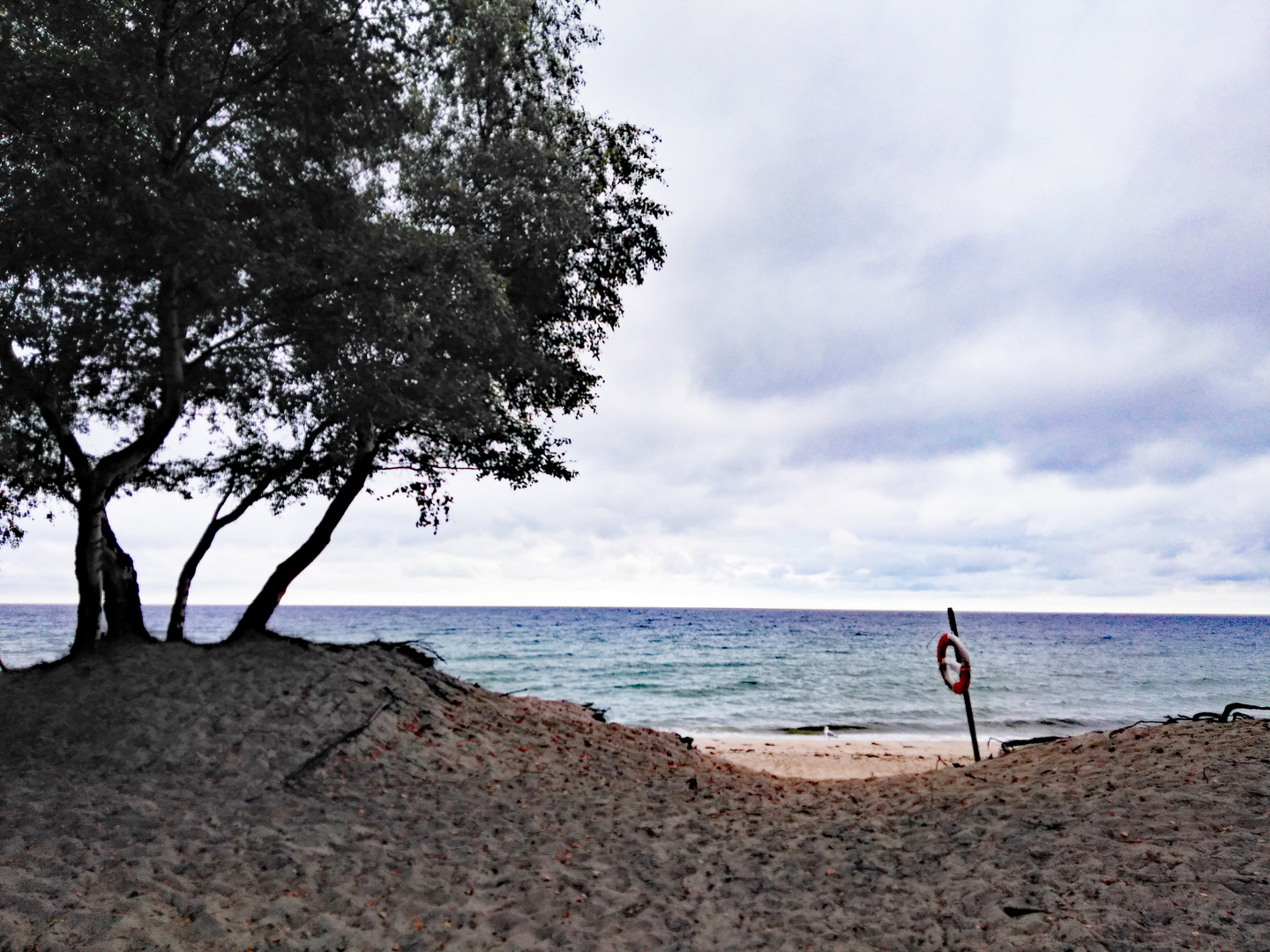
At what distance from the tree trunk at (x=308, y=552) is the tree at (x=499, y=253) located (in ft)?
0.10

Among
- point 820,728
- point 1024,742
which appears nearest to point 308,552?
point 1024,742

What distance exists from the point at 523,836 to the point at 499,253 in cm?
898

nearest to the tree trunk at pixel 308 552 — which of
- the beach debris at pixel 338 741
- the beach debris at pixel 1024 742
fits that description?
the beach debris at pixel 338 741

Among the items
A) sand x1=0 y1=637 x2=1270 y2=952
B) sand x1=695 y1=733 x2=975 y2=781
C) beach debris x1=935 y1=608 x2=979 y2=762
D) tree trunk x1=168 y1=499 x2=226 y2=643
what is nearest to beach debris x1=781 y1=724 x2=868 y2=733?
sand x1=695 y1=733 x2=975 y2=781

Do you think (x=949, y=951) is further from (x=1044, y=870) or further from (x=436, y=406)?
(x=436, y=406)

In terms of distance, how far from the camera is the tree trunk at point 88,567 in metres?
11.3

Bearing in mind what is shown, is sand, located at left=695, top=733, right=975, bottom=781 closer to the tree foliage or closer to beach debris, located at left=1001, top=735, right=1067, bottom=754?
beach debris, located at left=1001, top=735, right=1067, bottom=754

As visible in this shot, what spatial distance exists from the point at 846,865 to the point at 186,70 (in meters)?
12.5

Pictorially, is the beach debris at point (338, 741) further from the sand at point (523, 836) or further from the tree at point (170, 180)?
the tree at point (170, 180)

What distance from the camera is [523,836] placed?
825cm

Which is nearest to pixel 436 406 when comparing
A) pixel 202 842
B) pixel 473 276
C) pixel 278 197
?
pixel 473 276

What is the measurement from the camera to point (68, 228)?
9.07 metres

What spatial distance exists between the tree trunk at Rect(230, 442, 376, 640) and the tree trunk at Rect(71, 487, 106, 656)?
210 cm

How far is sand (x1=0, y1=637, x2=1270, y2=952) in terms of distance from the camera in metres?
5.81
